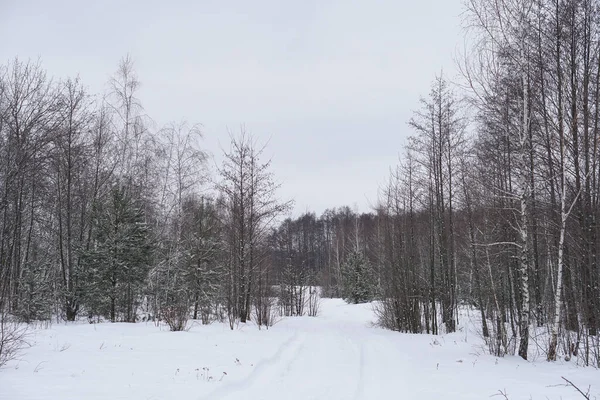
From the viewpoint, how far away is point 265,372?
658 cm

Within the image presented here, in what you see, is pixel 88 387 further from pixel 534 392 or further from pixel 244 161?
pixel 244 161

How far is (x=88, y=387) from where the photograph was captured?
469 cm

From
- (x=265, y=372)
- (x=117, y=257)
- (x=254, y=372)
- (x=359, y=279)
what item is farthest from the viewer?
(x=359, y=279)

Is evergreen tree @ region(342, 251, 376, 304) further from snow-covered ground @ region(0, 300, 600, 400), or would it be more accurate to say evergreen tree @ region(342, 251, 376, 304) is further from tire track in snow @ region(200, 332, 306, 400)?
tire track in snow @ region(200, 332, 306, 400)

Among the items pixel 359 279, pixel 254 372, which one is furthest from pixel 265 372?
pixel 359 279

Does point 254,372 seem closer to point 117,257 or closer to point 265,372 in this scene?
point 265,372

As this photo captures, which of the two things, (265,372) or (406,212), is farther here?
(406,212)

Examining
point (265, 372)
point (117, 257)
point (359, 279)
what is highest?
point (117, 257)

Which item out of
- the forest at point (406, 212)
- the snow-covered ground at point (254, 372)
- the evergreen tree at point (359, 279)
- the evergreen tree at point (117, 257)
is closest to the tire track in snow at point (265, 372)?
the snow-covered ground at point (254, 372)

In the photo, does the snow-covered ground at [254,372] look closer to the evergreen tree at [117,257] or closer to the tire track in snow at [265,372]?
the tire track in snow at [265,372]

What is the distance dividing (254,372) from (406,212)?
1081 cm

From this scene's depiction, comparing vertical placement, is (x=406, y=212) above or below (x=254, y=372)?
above

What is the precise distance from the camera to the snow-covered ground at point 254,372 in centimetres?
495

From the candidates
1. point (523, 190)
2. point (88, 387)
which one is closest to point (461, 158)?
point (523, 190)
